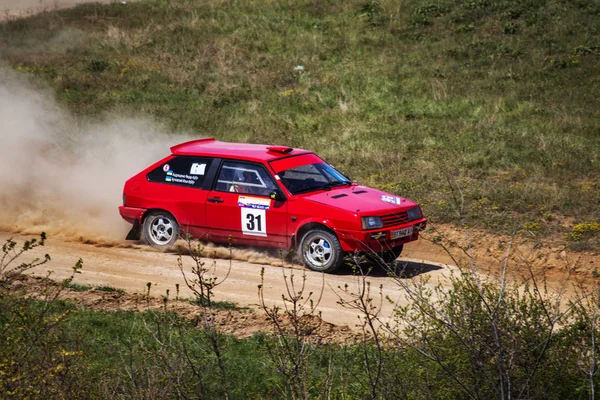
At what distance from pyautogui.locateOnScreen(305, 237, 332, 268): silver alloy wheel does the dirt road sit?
7.3 inches

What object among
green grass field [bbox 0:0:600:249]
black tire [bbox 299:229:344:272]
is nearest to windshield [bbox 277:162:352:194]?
black tire [bbox 299:229:344:272]

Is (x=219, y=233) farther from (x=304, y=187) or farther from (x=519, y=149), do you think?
(x=519, y=149)

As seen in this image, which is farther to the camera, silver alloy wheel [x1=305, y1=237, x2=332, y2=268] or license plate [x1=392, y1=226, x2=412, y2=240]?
silver alloy wheel [x1=305, y1=237, x2=332, y2=268]

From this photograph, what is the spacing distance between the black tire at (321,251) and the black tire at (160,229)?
7.83ft

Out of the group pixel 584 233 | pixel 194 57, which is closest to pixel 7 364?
pixel 584 233

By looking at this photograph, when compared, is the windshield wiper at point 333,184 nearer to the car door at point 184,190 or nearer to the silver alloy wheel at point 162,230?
the car door at point 184,190

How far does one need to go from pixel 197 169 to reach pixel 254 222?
1374 millimetres

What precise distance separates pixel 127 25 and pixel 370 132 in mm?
15432

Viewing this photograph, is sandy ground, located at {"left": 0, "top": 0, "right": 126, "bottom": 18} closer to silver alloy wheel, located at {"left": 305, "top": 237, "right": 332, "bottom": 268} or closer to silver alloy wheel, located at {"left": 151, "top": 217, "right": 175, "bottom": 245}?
silver alloy wheel, located at {"left": 151, "top": 217, "right": 175, "bottom": 245}

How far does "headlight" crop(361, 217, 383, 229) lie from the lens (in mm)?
11094

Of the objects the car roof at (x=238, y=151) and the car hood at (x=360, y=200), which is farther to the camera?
the car roof at (x=238, y=151)

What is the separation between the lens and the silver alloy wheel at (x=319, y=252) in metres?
11.4

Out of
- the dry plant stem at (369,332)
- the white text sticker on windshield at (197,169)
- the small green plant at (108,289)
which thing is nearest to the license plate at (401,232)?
the dry plant stem at (369,332)

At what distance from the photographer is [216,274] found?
1164 centimetres
